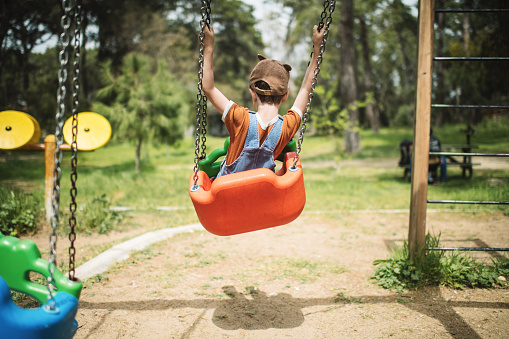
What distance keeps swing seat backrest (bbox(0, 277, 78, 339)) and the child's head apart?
5.19ft

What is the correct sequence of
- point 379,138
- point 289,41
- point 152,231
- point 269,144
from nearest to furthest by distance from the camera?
point 269,144 < point 152,231 < point 379,138 < point 289,41

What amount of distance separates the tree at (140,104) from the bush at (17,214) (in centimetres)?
519

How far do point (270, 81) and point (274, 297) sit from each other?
6.38ft

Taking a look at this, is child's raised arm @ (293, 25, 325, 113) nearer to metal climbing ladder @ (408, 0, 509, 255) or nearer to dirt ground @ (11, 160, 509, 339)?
metal climbing ladder @ (408, 0, 509, 255)

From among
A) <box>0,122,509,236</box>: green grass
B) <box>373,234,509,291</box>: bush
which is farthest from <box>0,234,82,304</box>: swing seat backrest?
<box>0,122,509,236</box>: green grass

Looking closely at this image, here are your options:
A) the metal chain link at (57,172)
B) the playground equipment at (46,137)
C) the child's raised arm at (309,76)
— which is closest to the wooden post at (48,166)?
the playground equipment at (46,137)

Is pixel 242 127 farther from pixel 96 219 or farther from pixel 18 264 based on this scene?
pixel 96 219

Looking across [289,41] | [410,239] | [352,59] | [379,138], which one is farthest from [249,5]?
[410,239]

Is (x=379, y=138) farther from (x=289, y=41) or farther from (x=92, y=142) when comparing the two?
(x=92, y=142)

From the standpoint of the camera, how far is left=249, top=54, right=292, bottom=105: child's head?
7.79 ft

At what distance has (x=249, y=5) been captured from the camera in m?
29.2

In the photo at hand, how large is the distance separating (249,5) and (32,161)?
23303 mm

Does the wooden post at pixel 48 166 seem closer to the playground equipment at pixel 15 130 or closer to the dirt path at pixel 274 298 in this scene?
the playground equipment at pixel 15 130

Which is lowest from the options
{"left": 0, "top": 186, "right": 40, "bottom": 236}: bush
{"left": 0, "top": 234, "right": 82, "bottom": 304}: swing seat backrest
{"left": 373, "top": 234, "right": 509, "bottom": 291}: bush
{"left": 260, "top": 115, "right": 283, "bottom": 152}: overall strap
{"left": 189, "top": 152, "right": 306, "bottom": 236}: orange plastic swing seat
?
{"left": 373, "top": 234, "right": 509, "bottom": 291}: bush
